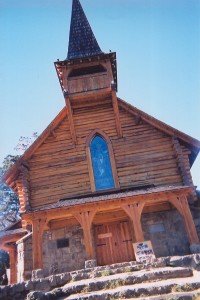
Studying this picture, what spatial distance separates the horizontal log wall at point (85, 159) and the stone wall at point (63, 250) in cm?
153

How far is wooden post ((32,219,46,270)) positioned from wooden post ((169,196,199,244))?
199 inches

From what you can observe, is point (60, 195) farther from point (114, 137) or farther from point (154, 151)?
point (154, 151)

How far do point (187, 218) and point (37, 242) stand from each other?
5.57 m

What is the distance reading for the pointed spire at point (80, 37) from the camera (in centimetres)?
1708

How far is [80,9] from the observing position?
2094 centimetres

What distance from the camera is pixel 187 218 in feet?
33.8

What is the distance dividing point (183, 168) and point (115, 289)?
745 cm

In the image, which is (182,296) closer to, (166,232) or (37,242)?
(37,242)

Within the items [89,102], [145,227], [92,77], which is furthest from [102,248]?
[92,77]

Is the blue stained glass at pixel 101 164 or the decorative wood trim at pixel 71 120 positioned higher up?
the decorative wood trim at pixel 71 120

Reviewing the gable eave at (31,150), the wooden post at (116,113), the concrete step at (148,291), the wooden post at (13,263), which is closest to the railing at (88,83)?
the wooden post at (116,113)

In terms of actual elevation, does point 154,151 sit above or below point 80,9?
below

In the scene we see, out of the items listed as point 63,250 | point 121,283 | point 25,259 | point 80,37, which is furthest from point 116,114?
point 121,283

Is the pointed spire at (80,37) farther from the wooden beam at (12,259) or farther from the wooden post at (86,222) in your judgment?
the wooden beam at (12,259)
